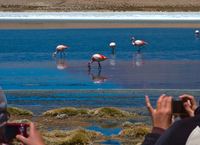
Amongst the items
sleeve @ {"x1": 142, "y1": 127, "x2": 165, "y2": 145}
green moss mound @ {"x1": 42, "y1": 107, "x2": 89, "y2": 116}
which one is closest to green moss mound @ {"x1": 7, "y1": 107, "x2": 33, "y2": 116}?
green moss mound @ {"x1": 42, "y1": 107, "x2": 89, "y2": 116}

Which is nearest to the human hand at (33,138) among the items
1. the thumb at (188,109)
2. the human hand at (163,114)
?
the human hand at (163,114)

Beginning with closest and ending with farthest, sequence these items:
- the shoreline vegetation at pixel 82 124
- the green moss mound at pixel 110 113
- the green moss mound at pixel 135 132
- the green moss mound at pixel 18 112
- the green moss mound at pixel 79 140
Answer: the green moss mound at pixel 79 140
the shoreline vegetation at pixel 82 124
the green moss mound at pixel 135 132
the green moss mound at pixel 110 113
the green moss mound at pixel 18 112

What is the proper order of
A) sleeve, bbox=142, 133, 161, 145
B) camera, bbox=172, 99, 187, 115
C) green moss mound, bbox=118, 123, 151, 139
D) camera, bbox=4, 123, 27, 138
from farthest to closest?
green moss mound, bbox=118, 123, 151, 139 < camera, bbox=172, 99, 187, 115 < sleeve, bbox=142, 133, 161, 145 < camera, bbox=4, 123, 27, 138

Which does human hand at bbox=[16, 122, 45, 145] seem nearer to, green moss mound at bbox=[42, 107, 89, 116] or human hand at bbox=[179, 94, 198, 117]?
human hand at bbox=[179, 94, 198, 117]

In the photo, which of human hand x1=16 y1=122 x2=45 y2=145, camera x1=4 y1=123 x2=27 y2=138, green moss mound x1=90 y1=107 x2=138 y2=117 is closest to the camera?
human hand x1=16 y1=122 x2=45 y2=145

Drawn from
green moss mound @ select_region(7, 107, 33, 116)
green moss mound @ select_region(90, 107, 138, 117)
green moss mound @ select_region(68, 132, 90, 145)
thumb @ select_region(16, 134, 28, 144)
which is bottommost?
green moss mound @ select_region(7, 107, 33, 116)

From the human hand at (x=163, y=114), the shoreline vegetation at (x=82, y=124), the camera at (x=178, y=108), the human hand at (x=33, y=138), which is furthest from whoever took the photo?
the shoreline vegetation at (x=82, y=124)

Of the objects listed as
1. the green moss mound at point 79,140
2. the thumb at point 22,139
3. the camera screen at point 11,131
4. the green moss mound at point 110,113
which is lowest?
the green moss mound at point 110,113

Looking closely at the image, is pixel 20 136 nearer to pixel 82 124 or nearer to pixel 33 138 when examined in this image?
pixel 33 138

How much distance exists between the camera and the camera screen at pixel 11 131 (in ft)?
7.95

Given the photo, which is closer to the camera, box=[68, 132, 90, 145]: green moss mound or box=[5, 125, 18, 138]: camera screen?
box=[5, 125, 18, 138]: camera screen

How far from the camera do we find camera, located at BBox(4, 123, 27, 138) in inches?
93.2

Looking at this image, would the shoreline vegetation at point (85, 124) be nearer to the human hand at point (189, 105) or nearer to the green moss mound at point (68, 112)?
the green moss mound at point (68, 112)

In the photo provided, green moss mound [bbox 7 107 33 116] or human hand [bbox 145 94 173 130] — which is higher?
human hand [bbox 145 94 173 130]
